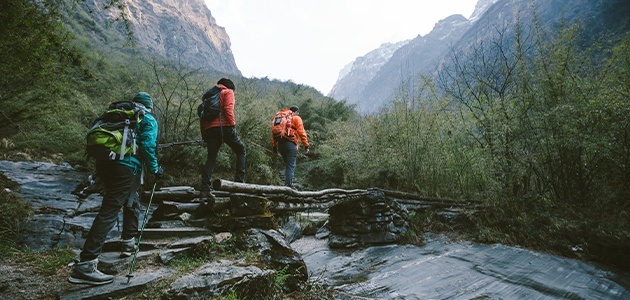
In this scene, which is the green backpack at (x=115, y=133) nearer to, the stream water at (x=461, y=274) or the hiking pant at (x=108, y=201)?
the hiking pant at (x=108, y=201)

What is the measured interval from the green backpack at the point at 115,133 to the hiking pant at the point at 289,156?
303cm

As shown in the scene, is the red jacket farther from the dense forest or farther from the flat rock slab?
the flat rock slab

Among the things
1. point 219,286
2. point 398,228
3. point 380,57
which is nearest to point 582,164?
point 398,228

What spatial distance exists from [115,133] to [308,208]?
351cm

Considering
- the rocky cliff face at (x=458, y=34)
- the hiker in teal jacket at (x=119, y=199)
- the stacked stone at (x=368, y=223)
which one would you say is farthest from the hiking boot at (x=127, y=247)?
the rocky cliff face at (x=458, y=34)

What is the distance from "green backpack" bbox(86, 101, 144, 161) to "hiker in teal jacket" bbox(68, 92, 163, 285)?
0.09 m

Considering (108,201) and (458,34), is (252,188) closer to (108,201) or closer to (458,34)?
(108,201)

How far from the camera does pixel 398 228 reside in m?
7.11

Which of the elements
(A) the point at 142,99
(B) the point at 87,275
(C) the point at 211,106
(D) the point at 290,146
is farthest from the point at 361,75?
(B) the point at 87,275

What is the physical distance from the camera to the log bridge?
4102 mm

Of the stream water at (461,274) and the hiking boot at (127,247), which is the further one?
the stream water at (461,274)

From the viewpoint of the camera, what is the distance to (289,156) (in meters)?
5.81

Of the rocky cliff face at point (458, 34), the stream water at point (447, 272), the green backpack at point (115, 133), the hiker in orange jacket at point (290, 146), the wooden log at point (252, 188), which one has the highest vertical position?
the rocky cliff face at point (458, 34)

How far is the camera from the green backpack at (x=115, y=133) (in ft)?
8.85
